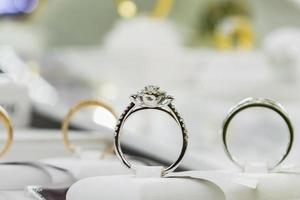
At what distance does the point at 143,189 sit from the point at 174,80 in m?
1.40

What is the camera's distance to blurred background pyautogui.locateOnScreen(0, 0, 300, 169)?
932mm

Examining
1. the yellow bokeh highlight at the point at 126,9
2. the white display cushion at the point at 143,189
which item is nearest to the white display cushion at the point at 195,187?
the white display cushion at the point at 143,189

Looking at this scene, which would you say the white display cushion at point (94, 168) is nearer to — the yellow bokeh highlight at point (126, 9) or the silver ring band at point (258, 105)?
the silver ring band at point (258, 105)

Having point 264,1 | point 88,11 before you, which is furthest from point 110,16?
point 264,1

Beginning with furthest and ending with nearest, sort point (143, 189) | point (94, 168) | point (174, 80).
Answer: point (174, 80), point (94, 168), point (143, 189)

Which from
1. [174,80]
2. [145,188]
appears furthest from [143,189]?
[174,80]

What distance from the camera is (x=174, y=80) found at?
183cm

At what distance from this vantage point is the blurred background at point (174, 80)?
0.93 metres

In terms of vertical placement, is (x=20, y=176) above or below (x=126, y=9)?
below

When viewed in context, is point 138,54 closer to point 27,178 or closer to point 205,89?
point 205,89

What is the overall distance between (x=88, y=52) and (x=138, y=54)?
3.40 feet

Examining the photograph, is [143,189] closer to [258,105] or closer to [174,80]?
[258,105]

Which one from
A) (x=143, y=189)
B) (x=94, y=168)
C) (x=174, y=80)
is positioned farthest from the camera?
(x=174, y=80)

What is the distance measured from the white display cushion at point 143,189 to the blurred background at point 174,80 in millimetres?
118
